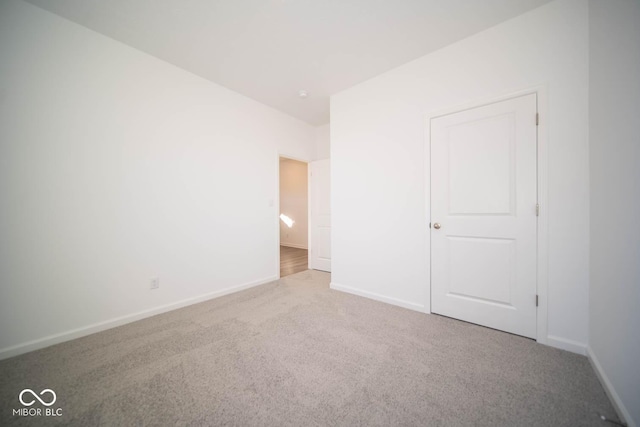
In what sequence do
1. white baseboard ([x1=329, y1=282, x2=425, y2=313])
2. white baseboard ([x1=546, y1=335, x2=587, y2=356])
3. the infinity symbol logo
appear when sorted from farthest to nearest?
white baseboard ([x1=329, y1=282, x2=425, y2=313]) < white baseboard ([x1=546, y1=335, x2=587, y2=356]) < the infinity symbol logo

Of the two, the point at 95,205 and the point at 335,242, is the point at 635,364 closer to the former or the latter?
the point at 335,242

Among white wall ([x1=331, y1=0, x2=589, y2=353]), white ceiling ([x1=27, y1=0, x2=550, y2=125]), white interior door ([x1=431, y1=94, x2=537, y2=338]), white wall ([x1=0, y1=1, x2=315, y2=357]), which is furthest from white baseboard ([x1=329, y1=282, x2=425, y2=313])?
white ceiling ([x1=27, y1=0, x2=550, y2=125])

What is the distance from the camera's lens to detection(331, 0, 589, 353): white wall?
1.65 meters

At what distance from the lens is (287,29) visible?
6.60 feet

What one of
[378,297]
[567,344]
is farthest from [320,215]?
[567,344]

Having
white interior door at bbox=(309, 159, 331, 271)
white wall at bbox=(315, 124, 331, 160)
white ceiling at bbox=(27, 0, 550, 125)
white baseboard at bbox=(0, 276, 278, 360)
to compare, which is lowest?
white baseboard at bbox=(0, 276, 278, 360)

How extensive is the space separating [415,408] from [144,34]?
3661mm

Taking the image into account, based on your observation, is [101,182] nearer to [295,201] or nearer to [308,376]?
[308,376]

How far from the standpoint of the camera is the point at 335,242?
3201 millimetres

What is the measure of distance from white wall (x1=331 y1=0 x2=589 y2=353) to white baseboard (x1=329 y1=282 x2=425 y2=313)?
1cm

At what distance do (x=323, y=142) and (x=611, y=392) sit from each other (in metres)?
4.23

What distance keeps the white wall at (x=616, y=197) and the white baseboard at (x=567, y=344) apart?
0.29 ft

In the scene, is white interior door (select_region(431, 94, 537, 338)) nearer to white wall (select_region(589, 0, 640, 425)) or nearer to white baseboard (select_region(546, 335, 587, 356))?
white baseboard (select_region(546, 335, 587, 356))

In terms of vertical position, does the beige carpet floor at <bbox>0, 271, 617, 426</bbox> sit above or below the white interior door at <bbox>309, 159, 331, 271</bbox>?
below
